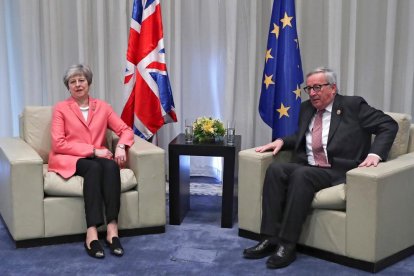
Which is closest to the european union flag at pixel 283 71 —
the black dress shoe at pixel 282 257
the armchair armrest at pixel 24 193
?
the black dress shoe at pixel 282 257

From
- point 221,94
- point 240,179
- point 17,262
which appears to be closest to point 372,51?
point 221,94

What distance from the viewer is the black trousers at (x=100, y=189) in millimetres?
3217

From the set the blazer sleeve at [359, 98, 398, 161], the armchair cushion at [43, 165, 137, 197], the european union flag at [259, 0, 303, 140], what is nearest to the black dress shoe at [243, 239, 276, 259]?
the blazer sleeve at [359, 98, 398, 161]

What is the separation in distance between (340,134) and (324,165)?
0.69 ft

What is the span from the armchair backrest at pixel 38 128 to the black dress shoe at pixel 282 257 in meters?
1.66

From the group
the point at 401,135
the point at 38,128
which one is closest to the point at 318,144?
the point at 401,135

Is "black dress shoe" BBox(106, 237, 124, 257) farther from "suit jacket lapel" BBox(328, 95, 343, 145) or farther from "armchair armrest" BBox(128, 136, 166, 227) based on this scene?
"suit jacket lapel" BBox(328, 95, 343, 145)

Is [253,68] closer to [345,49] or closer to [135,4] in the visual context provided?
[345,49]

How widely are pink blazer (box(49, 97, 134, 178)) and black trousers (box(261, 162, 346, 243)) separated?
98 cm

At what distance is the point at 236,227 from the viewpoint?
3.66m

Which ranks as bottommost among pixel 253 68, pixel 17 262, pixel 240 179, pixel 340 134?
pixel 17 262

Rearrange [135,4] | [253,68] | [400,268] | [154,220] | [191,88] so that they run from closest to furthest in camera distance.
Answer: [400,268]
[154,220]
[135,4]
[253,68]
[191,88]

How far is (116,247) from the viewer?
316 cm

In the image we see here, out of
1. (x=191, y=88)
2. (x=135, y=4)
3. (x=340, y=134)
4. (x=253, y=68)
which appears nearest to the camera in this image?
(x=340, y=134)
